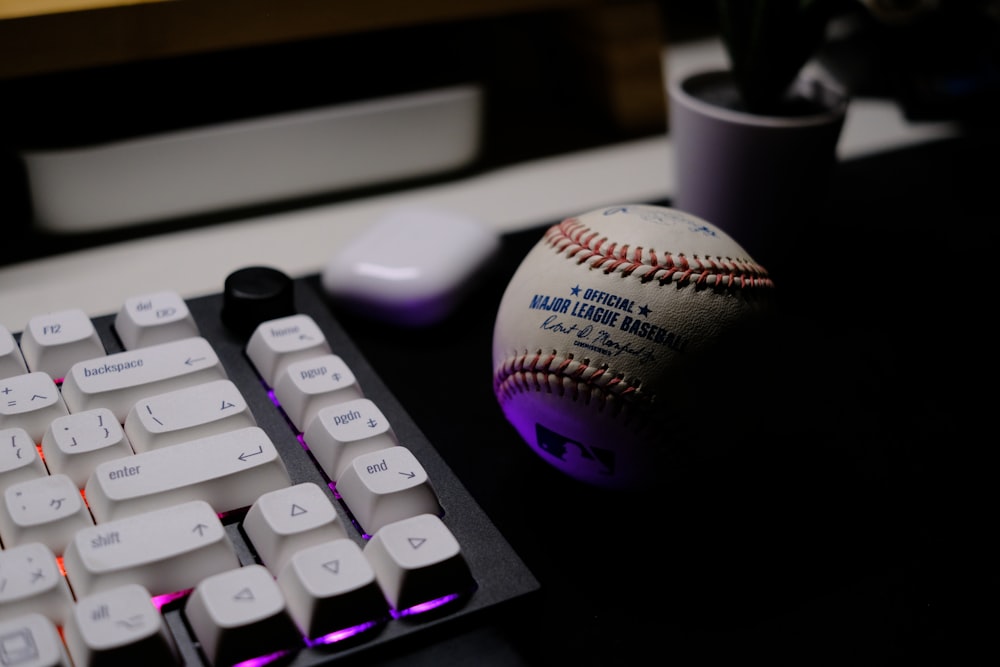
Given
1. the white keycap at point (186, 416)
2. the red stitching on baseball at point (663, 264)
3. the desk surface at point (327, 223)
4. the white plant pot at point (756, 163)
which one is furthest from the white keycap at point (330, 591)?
the white plant pot at point (756, 163)

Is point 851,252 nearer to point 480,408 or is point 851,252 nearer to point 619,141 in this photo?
point 619,141

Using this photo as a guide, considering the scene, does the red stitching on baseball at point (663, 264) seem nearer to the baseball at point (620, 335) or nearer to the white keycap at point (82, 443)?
the baseball at point (620, 335)

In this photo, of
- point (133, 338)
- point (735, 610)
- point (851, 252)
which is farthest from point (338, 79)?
point (735, 610)

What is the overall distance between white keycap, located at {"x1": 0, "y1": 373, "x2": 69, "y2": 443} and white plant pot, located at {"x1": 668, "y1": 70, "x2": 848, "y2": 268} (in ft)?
1.63

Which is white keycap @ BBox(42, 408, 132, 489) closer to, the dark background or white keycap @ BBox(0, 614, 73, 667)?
white keycap @ BBox(0, 614, 73, 667)

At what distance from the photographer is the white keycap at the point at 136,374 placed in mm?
513

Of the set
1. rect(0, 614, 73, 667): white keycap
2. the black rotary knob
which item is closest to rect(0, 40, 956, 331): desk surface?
the black rotary knob

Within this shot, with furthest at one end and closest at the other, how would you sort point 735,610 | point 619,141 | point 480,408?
1. point 619,141
2. point 480,408
3. point 735,610

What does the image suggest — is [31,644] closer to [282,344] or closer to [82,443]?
[82,443]

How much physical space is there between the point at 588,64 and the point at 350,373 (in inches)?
22.1

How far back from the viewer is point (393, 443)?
0.51 metres

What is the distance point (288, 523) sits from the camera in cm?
44

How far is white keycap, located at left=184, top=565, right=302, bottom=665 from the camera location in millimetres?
394

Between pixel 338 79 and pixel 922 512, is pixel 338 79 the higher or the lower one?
the higher one
